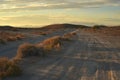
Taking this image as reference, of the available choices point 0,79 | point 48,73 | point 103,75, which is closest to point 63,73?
point 48,73

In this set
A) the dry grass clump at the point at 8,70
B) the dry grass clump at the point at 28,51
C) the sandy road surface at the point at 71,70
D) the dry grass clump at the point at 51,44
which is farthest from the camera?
the dry grass clump at the point at 51,44

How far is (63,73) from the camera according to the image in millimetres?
16375

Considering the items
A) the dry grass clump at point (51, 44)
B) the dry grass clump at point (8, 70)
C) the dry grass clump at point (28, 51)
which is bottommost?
the dry grass clump at point (51, 44)

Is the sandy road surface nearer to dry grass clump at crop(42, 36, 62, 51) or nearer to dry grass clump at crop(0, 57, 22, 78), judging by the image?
dry grass clump at crop(0, 57, 22, 78)

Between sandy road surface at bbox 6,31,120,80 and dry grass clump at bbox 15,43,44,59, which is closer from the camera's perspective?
sandy road surface at bbox 6,31,120,80

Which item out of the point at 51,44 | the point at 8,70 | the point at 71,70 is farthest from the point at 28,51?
the point at 51,44

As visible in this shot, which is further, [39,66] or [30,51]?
[30,51]

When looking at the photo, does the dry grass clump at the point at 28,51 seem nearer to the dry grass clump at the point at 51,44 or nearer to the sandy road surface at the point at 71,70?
the sandy road surface at the point at 71,70

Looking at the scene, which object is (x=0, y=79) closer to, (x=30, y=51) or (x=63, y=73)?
(x=63, y=73)

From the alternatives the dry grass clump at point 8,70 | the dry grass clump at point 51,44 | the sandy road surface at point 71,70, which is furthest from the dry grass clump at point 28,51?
the dry grass clump at point 8,70

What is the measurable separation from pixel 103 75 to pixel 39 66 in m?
4.09

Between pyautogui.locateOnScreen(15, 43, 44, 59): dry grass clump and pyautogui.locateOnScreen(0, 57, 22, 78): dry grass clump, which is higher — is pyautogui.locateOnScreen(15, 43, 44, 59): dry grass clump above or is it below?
below

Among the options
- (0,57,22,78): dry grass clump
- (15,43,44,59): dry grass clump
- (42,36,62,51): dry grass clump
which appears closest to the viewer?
(0,57,22,78): dry grass clump

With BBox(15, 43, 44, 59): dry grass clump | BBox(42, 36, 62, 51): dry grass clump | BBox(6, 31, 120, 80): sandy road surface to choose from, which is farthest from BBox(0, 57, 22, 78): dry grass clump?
BBox(42, 36, 62, 51): dry grass clump
